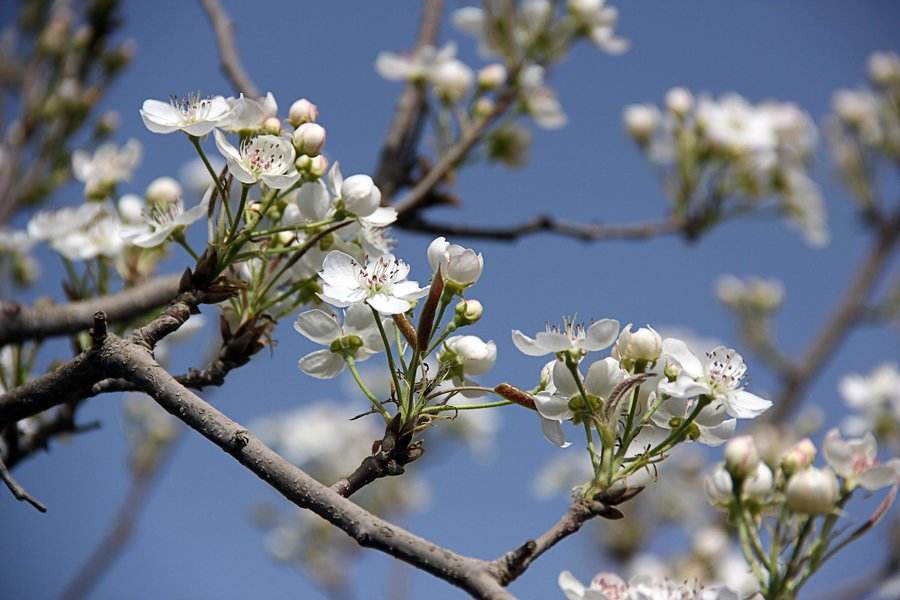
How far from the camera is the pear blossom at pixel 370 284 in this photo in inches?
50.0

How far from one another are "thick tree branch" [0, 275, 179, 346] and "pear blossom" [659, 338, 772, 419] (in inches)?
40.2

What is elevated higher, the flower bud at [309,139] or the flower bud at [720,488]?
the flower bud at [309,139]

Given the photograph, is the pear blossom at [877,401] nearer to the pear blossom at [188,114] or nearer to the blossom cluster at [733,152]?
the blossom cluster at [733,152]

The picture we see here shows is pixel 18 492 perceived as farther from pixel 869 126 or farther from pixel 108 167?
pixel 869 126

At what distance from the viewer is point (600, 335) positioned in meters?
1.26

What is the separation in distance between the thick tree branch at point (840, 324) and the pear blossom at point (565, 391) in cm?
313

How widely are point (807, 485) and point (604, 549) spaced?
4006 mm

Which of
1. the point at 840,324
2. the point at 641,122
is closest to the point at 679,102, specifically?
the point at 641,122

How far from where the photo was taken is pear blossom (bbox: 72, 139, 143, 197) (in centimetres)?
222

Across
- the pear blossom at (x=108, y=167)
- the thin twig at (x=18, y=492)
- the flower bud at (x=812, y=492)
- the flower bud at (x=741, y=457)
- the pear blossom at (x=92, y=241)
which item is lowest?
the thin twig at (x=18, y=492)

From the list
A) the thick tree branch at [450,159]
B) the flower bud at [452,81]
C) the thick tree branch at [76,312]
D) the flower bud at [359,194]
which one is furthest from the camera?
the flower bud at [452,81]

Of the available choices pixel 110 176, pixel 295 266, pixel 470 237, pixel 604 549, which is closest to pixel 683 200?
pixel 470 237

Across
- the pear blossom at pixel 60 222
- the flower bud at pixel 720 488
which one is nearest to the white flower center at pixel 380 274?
the flower bud at pixel 720 488

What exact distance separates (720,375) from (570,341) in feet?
0.76
